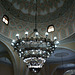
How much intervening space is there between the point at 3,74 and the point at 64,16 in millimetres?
9640

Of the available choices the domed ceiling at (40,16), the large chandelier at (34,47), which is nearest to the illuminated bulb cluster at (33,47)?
the large chandelier at (34,47)


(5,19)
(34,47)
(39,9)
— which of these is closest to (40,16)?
(39,9)

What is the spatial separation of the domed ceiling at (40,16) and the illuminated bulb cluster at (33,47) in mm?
3345

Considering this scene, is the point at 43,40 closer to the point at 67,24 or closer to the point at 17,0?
the point at 67,24

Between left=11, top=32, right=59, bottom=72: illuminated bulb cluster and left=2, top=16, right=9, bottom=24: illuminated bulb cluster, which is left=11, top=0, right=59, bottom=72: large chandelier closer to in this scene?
left=11, top=32, right=59, bottom=72: illuminated bulb cluster

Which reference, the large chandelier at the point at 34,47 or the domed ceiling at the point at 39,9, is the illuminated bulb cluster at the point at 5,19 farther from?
the large chandelier at the point at 34,47

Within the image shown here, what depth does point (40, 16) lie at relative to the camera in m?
9.46

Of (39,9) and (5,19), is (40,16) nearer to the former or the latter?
(39,9)

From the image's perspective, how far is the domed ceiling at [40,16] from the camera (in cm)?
804

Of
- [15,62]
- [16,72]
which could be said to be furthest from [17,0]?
[16,72]

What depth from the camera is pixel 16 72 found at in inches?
344

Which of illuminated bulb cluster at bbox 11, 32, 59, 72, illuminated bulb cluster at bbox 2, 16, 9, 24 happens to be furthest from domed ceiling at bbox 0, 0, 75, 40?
illuminated bulb cluster at bbox 11, 32, 59, 72

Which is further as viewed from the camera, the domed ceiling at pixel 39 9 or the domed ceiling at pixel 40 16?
the domed ceiling at pixel 39 9

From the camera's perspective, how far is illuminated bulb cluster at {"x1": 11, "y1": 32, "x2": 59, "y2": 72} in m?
4.81
